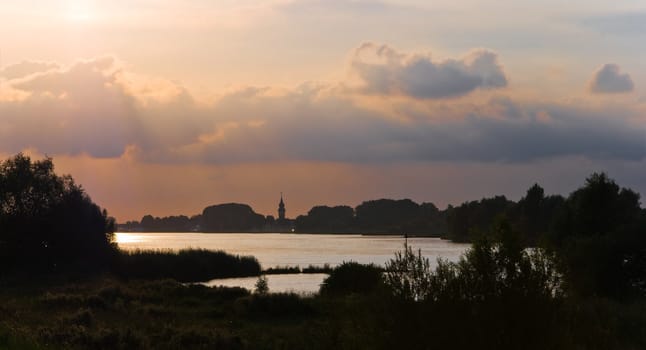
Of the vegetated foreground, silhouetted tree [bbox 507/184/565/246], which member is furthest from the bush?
silhouetted tree [bbox 507/184/565/246]

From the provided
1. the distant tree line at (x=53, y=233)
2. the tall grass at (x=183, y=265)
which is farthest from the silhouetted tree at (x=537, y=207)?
the distant tree line at (x=53, y=233)

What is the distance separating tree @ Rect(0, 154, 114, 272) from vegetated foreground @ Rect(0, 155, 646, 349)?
123 mm

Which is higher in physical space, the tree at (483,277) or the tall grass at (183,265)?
the tree at (483,277)

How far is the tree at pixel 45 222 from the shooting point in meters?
76.0

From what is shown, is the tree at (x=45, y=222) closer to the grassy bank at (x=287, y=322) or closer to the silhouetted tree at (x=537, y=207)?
the grassy bank at (x=287, y=322)

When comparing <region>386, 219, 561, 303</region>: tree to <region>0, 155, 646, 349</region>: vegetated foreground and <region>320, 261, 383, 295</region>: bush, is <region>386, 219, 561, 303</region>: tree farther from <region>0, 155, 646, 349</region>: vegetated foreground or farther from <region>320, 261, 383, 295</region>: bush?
<region>320, 261, 383, 295</region>: bush

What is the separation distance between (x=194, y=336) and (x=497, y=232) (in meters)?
18.3

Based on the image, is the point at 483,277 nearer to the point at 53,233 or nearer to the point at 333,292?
the point at 333,292

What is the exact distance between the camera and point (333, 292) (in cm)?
5769

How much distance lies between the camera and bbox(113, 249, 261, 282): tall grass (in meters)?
83.2

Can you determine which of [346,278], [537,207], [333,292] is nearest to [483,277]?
[333,292]

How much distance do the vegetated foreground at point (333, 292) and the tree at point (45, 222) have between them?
123mm

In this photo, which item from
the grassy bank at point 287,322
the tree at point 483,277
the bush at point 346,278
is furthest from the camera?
the bush at point 346,278

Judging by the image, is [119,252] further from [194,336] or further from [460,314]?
[460,314]
